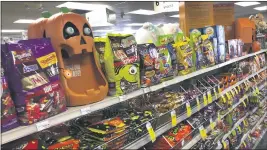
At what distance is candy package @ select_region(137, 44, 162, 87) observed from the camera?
1869 mm

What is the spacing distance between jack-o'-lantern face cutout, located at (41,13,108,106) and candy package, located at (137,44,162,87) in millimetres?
392

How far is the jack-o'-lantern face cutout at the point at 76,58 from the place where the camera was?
1347 mm

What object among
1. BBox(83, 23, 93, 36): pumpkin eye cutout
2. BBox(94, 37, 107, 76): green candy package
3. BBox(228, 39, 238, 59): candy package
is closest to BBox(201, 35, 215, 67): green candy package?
BBox(228, 39, 238, 59): candy package

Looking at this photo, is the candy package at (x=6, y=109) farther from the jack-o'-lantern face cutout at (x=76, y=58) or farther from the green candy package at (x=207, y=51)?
the green candy package at (x=207, y=51)

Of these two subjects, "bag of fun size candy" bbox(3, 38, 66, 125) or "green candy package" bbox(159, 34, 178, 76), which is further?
"green candy package" bbox(159, 34, 178, 76)

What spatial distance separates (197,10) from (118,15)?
25.2 ft

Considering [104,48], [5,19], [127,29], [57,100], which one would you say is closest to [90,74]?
[104,48]

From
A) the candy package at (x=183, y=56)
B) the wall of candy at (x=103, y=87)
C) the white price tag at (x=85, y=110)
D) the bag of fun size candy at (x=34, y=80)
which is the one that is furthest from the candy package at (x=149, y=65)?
the bag of fun size candy at (x=34, y=80)

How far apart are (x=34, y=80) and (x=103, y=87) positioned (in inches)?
18.4

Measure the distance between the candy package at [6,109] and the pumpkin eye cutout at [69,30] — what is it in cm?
40

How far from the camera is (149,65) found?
189 centimetres

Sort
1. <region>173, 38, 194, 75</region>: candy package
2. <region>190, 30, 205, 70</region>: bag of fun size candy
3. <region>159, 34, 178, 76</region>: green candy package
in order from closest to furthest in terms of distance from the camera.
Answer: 1. <region>159, 34, 178, 76</region>: green candy package
2. <region>173, 38, 194, 75</region>: candy package
3. <region>190, 30, 205, 70</region>: bag of fun size candy

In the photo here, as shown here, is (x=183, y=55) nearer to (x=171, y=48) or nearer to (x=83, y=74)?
(x=171, y=48)

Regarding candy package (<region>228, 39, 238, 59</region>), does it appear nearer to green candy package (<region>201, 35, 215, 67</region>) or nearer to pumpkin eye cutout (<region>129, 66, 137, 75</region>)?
green candy package (<region>201, 35, 215, 67</region>)
